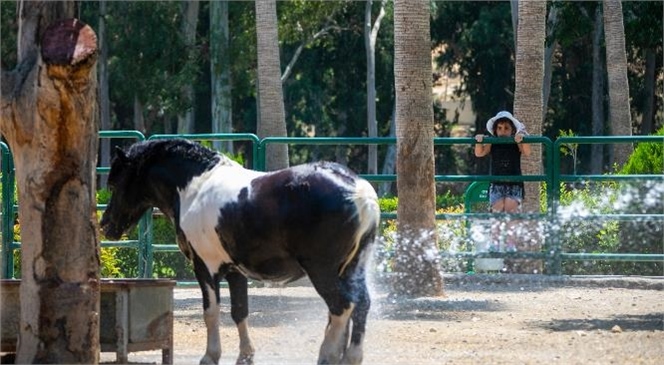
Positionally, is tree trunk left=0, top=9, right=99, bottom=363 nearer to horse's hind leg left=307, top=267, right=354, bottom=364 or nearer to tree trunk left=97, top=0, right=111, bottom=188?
horse's hind leg left=307, top=267, right=354, bottom=364

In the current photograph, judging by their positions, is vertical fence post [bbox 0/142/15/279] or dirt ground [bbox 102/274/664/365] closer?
dirt ground [bbox 102/274/664/365]

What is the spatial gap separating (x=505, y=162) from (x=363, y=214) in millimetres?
6296

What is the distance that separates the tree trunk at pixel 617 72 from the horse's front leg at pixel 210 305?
53.8 feet

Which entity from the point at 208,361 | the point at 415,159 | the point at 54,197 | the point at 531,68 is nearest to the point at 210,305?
the point at 208,361

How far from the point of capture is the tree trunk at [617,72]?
25.5 metres

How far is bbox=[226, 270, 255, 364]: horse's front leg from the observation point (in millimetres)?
9961

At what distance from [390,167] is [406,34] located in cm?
3249

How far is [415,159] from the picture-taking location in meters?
14.7

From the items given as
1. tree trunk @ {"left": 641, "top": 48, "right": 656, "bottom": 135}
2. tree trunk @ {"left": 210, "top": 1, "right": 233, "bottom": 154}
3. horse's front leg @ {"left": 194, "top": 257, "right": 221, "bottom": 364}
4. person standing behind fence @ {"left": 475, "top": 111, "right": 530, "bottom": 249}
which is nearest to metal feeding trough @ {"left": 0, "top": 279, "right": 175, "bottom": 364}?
horse's front leg @ {"left": 194, "top": 257, "right": 221, "bottom": 364}

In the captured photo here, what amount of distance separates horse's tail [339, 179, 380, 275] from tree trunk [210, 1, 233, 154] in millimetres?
33712

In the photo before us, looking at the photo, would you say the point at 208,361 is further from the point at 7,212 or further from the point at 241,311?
the point at 7,212

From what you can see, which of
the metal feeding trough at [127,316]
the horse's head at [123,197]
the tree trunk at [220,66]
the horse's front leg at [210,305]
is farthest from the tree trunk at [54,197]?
the tree trunk at [220,66]

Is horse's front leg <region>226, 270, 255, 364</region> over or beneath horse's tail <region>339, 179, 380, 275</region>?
beneath

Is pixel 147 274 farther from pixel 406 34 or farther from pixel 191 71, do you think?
pixel 191 71
